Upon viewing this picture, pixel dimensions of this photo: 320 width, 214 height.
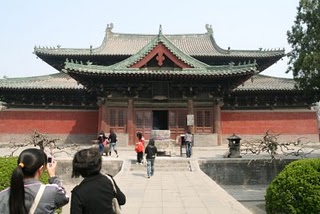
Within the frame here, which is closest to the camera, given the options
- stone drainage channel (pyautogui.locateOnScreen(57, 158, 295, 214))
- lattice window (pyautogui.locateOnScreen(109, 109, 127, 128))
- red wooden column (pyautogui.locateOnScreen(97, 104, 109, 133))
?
stone drainage channel (pyautogui.locateOnScreen(57, 158, 295, 214))

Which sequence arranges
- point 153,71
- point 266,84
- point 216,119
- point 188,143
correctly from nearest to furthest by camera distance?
point 188,143 → point 153,71 → point 216,119 → point 266,84

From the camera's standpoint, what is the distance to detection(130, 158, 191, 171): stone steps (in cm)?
1469

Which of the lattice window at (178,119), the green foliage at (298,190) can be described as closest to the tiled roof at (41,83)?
the lattice window at (178,119)

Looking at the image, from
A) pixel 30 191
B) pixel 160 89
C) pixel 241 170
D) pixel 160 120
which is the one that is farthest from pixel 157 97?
pixel 30 191

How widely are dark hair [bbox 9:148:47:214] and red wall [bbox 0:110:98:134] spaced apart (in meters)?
22.0

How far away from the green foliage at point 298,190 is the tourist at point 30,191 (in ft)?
17.9

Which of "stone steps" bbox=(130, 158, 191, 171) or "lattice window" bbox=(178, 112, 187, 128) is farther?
"lattice window" bbox=(178, 112, 187, 128)

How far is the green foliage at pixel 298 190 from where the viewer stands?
6.62 m

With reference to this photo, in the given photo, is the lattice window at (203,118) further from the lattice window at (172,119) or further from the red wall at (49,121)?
the red wall at (49,121)

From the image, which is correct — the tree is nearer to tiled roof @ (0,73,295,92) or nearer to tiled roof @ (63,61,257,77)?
tiled roof @ (63,61,257,77)

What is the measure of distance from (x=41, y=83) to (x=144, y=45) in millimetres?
11613

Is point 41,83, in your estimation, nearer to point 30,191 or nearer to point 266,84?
point 266,84

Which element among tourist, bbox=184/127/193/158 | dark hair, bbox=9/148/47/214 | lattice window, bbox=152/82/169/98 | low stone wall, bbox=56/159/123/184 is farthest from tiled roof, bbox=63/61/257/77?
dark hair, bbox=9/148/47/214

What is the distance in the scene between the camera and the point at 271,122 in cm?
2481
